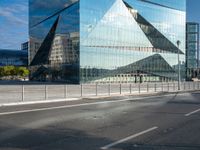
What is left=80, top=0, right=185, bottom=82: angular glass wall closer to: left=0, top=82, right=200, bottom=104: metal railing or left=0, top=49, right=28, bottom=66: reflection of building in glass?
left=0, top=82, right=200, bottom=104: metal railing

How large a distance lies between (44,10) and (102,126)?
78867mm

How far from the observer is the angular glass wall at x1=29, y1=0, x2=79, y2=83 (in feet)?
226

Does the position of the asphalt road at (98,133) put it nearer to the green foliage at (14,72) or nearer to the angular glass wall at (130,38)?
the angular glass wall at (130,38)

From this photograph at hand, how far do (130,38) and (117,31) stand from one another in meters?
4.82

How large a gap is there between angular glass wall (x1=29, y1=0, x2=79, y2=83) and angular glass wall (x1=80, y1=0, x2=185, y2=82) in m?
2.48

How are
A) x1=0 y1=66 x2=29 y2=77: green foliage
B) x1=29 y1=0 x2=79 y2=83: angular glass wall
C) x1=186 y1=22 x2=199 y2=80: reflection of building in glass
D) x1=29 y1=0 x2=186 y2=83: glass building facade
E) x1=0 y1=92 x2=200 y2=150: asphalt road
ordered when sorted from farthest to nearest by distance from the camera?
x1=186 y1=22 x2=199 y2=80: reflection of building in glass < x1=0 y1=66 x2=29 y2=77: green foliage < x1=29 y1=0 x2=79 y2=83: angular glass wall < x1=29 y1=0 x2=186 y2=83: glass building facade < x1=0 y1=92 x2=200 y2=150: asphalt road

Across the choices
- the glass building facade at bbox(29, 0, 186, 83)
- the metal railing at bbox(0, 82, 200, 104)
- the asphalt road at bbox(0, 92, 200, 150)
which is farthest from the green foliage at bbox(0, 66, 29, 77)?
the asphalt road at bbox(0, 92, 200, 150)

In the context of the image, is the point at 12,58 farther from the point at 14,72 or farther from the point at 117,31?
the point at 117,31

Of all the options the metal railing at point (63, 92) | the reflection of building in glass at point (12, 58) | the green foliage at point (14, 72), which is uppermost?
the reflection of building in glass at point (12, 58)

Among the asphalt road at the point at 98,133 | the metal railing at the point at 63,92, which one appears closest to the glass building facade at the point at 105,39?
the metal railing at the point at 63,92

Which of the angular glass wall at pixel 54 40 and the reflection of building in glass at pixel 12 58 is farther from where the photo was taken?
the reflection of building in glass at pixel 12 58

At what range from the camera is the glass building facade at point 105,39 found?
68.4m

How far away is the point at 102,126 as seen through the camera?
37.0 ft

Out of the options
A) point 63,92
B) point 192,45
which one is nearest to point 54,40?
point 63,92
